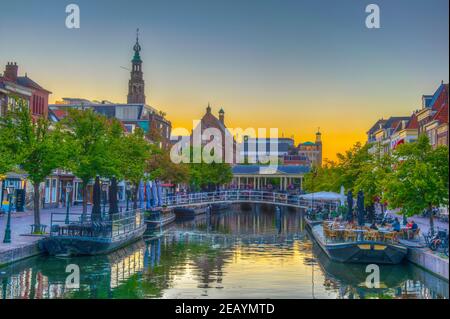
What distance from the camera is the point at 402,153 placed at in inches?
1454

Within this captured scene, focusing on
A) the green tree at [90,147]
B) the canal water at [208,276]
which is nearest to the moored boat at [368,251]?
the canal water at [208,276]

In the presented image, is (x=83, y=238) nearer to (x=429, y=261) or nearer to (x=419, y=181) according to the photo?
(x=429, y=261)

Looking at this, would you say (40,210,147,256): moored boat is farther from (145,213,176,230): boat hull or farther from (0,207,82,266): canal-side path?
(145,213,176,230): boat hull

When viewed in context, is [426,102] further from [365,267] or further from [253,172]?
[253,172]

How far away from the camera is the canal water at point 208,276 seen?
2597cm

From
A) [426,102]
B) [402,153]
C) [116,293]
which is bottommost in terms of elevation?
[116,293]

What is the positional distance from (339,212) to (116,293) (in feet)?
115

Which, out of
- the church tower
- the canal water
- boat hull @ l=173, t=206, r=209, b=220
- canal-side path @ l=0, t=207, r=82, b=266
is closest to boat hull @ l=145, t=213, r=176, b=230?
the canal water

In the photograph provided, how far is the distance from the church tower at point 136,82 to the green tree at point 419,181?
110 meters

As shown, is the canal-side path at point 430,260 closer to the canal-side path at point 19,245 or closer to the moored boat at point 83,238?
the moored boat at point 83,238

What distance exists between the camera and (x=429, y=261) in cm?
3022

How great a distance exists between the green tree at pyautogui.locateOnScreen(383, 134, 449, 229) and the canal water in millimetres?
3711

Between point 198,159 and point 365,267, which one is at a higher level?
point 198,159
